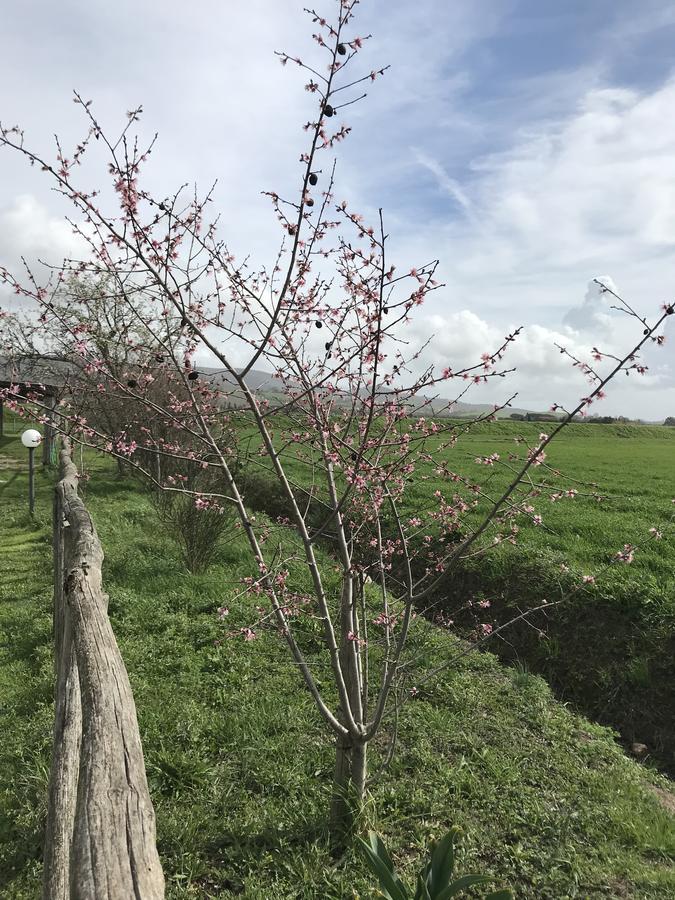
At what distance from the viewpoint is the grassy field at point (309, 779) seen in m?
3.11

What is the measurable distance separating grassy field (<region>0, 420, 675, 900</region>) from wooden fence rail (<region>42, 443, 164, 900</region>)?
3.04 ft

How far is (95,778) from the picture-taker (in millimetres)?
1555

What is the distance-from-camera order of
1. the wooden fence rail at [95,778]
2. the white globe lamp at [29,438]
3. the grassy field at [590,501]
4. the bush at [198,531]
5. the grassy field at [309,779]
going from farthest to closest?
the white globe lamp at [29,438] < the bush at [198,531] < the grassy field at [590,501] < the grassy field at [309,779] < the wooden fence rail at [95,778]

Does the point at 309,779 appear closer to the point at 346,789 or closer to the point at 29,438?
the point at 346,789

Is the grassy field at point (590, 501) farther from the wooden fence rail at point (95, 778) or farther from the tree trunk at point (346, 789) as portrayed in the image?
the tree trunk at point (346, 789)

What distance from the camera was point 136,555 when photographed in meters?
8.49

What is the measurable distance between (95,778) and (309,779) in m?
2.65

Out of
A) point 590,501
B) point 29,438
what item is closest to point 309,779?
point 590,501

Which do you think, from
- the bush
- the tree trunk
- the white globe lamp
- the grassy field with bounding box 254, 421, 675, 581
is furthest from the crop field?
the white globe lamp

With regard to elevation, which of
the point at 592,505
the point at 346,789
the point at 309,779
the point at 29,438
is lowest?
the point at 309,779

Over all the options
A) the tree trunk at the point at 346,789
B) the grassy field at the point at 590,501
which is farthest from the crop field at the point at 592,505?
the tree trunk at the point at 346,789

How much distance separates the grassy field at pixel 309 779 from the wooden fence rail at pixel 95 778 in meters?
0.93

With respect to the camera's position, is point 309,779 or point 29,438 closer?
point 309,779

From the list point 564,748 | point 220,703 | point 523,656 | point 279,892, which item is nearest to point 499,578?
point 523,656
